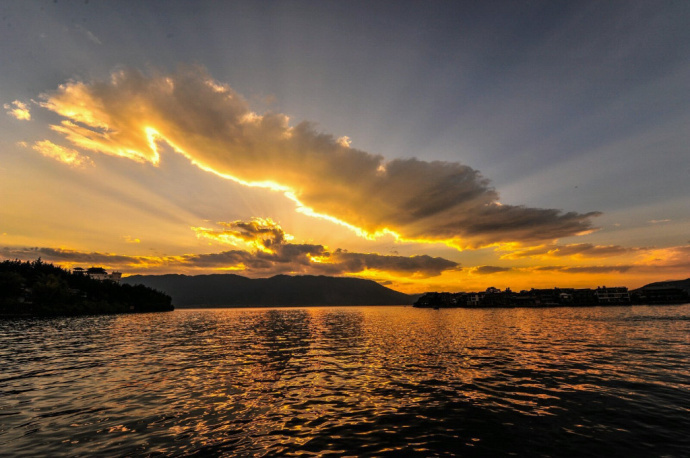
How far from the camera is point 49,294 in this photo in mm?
148750

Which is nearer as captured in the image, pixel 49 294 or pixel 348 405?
pixel 348 405

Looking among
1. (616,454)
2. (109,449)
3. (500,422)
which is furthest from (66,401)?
(616,454)

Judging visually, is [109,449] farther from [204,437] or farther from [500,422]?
[500,422]

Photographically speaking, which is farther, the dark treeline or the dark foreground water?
the dark treeline

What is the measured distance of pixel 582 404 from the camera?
763 inches

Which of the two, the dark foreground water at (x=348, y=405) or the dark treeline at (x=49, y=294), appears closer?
the dark foreground water at (x=348, y=405)

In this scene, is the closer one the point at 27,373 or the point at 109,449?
the point at 109,449

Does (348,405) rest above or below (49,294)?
below

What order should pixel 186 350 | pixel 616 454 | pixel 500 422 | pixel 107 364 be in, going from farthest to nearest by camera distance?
pixel 186 350 → pixel 107 364 → pixel 500 422 → pixel 616 454

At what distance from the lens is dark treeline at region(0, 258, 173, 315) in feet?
445

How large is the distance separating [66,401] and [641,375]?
153 ft

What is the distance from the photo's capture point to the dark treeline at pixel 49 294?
135625mm

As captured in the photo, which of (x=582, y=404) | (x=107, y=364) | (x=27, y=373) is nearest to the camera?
(x=582, y=404)

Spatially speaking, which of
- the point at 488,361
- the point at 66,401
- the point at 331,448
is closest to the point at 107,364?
the point at 66,401
